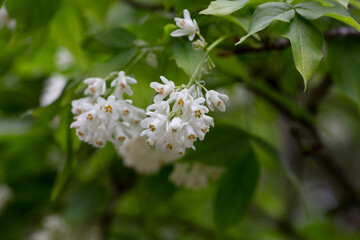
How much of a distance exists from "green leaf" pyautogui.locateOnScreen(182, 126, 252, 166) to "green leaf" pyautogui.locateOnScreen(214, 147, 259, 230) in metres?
0.01

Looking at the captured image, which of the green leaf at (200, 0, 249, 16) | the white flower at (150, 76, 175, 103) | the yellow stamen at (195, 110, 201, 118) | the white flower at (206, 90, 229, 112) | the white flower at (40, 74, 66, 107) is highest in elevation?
the green leaf at (200, 0, 249, 16)

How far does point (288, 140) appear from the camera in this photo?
1.95m

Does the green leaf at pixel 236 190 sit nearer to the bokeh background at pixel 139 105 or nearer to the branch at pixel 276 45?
the bokeh background at pixel 139 105

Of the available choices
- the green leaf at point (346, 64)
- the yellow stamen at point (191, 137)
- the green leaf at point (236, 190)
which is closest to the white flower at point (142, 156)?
the green leaf at point (236, 190)

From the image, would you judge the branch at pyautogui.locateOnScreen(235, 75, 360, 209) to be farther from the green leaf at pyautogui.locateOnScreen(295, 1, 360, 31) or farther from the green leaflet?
the green leaf at pyautogui.locateOnScreen(295, 1, 360, 31)

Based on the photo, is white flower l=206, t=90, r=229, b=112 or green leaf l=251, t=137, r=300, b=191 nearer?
white flower l=206, t=90, r=229, b=112

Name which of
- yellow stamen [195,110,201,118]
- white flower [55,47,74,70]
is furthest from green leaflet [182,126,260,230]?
white flower [55,47,74,70]

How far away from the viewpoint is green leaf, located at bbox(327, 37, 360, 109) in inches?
39.6

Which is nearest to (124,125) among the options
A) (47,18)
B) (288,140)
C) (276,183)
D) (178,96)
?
(178,96)

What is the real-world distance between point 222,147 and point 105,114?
407 millimetres

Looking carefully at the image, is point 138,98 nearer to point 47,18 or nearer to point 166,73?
point 166,73

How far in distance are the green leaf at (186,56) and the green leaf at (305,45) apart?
6.2 inches

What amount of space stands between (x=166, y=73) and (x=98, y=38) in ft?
0.53

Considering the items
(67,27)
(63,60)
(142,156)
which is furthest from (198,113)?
(63,60)
